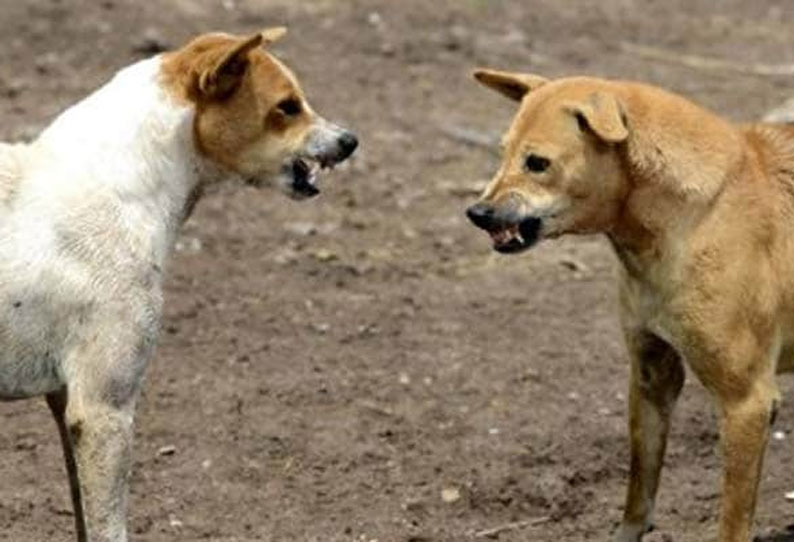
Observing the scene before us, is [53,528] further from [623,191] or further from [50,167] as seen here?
[623,191]

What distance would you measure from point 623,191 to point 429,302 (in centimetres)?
315

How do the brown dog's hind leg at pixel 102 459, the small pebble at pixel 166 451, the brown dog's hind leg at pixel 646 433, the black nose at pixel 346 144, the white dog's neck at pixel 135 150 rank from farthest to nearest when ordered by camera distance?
the small pebble at pixel 166 451
the brown dog's hind leg at pixel 646 433
the black nose at pixel 346 144
the white dog's neck at pixel 135 150
the brown dog's hind leg at pixel 102 459

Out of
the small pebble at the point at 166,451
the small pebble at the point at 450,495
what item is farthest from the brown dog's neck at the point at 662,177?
Answer: the small pebble at the point at 166,451

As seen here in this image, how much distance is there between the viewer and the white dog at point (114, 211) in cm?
622

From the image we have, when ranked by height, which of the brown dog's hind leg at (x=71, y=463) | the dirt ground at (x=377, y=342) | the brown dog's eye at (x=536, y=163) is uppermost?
the brown dog's eye at (x=536, y=163)

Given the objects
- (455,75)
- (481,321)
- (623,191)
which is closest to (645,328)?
(623,191)

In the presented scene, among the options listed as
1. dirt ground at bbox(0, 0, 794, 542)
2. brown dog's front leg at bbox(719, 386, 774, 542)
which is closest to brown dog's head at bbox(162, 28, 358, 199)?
dirt ground at bbox(0, 0, 794, 542)

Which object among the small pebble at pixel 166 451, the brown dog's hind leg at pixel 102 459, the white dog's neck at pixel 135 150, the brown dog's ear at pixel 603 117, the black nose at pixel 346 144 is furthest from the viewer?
the small pebble at pixel 166 451

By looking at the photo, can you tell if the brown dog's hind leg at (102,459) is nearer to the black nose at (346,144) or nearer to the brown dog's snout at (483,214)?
the black nose at (346,144)

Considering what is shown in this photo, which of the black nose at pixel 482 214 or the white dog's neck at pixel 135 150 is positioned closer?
the white dog's neck at pixel 135 150

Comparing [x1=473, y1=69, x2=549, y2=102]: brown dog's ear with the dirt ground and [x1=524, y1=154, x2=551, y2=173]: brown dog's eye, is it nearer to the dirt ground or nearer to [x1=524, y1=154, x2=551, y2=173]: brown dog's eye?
[x1=524, y1=154, x2=551, y2=173]: brown dog's eye

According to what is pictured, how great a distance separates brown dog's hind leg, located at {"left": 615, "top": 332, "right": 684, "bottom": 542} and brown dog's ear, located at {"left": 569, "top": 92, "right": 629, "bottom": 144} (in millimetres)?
813

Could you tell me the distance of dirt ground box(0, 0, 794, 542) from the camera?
7691 mm

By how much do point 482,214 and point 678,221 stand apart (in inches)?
21.9
